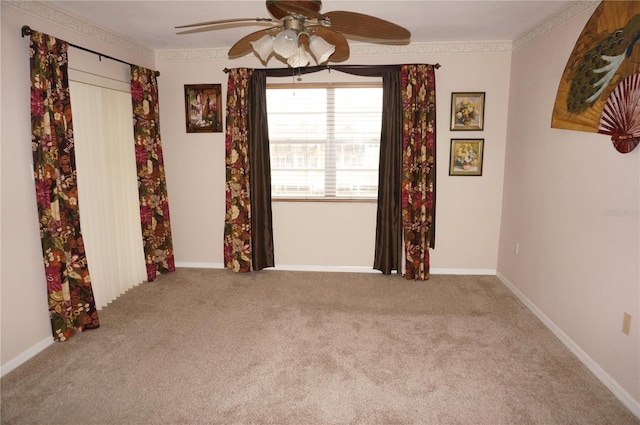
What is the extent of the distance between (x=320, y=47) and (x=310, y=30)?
95mm

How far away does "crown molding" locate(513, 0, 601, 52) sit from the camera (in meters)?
2.71

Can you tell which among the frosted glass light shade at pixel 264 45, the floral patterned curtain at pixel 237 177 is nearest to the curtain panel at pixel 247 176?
the floral patterned curtain at pixel 237 177

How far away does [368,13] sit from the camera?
10.2 feet

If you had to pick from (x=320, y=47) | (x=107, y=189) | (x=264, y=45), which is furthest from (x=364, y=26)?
(x=107, y=189)

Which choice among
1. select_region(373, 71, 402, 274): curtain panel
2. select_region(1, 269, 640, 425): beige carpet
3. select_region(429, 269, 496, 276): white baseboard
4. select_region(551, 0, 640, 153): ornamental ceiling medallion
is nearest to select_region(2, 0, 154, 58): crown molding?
select_region(1, 269, 640, 425): beige carpet

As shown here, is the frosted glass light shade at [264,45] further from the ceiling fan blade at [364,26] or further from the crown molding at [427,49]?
the crown molding at [427,49]

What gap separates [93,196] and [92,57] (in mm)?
1235

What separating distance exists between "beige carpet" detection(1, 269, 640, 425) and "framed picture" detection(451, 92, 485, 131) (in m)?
1.82

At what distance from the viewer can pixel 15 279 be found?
2.60 metres

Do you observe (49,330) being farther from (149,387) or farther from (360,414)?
(360,414)

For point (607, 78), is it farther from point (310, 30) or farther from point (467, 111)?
point (310, 30)

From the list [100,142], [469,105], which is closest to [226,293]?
[100,142]

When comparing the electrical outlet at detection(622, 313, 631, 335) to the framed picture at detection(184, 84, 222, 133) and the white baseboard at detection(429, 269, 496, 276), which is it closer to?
the white baseboard at detection(429, 269, 496, 276)

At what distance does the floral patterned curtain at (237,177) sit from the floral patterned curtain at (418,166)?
5.79 feet
